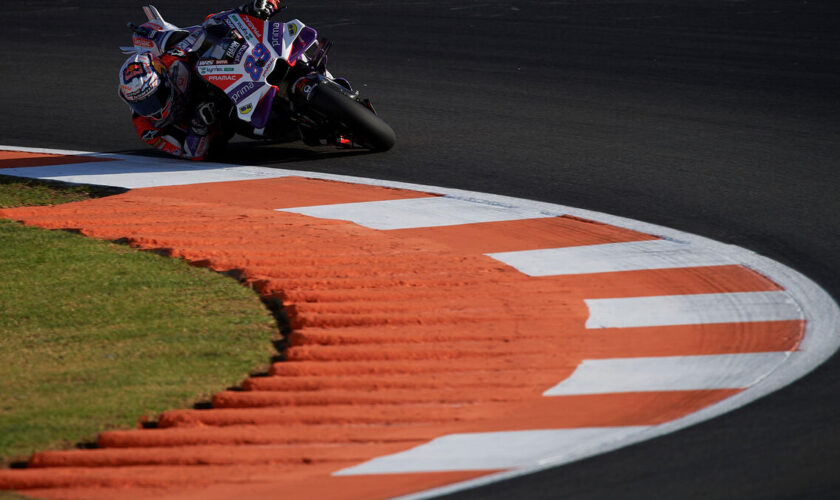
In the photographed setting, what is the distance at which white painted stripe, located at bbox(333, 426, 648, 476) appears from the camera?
173 inches

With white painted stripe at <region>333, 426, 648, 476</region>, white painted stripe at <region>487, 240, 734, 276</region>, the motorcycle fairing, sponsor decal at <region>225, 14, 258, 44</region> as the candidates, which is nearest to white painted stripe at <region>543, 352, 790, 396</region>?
white painted stripe at <region>333, 426, 648, 476</region>

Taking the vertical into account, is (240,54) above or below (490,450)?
above

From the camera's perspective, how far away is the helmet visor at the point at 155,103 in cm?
966

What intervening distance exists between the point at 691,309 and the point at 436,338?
4.57 feet

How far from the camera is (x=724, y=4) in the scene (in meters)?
15.5

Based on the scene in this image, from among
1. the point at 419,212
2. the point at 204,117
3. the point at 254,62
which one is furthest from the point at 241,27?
the point at 419,212

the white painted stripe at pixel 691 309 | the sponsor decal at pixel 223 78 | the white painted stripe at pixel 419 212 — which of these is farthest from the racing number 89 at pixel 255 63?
the white painted stripe at pixel 691 309

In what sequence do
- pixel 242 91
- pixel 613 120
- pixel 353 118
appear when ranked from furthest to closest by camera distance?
pixel 613 120 → pixel 242 91 → pixel 353 118

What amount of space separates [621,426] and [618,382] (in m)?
0.54

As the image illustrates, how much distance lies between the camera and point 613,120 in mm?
10828

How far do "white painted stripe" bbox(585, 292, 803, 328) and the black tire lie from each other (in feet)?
11.5

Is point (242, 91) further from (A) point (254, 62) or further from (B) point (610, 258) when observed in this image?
(B) point (610, 258)

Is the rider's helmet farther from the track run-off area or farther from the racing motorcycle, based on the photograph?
the track run-off area

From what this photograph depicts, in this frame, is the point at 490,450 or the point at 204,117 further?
the point at 204,117
